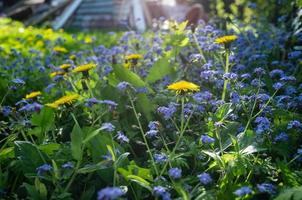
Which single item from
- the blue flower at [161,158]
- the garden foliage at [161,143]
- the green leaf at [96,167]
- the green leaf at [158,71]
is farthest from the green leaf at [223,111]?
the green leaf at [158,71]

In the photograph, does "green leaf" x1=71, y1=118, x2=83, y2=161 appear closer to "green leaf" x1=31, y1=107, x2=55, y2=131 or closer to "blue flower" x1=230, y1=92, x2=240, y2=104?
"green leaf" x1=31, y1=107, x2=55, y2=131

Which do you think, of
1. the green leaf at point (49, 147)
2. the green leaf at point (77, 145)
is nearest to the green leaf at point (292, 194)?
the green leaf at point (77, 145)

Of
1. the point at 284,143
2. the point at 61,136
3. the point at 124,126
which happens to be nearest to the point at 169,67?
the point at 124,126

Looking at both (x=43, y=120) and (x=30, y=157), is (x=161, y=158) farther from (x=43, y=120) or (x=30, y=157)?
(x=43, y=120)

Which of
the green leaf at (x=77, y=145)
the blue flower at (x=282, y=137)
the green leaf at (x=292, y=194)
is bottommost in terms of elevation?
the blue flower at (x=282, y=137)

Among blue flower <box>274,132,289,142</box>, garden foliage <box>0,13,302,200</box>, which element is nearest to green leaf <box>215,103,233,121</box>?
garden foliage <box>0,13,302,200</box>

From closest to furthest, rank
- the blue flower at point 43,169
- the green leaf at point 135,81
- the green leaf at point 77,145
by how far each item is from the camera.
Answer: the blue flower at point 43,169, the green leaf at point 77,145, the green leaf at point 135,81

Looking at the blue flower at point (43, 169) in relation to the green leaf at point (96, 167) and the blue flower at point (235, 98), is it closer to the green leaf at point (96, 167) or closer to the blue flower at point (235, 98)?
the green leaf at point (96, 167)

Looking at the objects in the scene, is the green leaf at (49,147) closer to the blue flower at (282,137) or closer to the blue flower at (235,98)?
the blue flower at (235,98)

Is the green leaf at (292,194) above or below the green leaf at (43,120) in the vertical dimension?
below

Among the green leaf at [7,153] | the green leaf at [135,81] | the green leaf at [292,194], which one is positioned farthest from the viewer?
the green leaf at [135,81]

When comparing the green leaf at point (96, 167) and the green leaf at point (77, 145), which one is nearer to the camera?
the green leaf at point (96, 167)

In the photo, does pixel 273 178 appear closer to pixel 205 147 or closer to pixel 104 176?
pixel 205 147

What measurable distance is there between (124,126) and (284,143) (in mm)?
996
